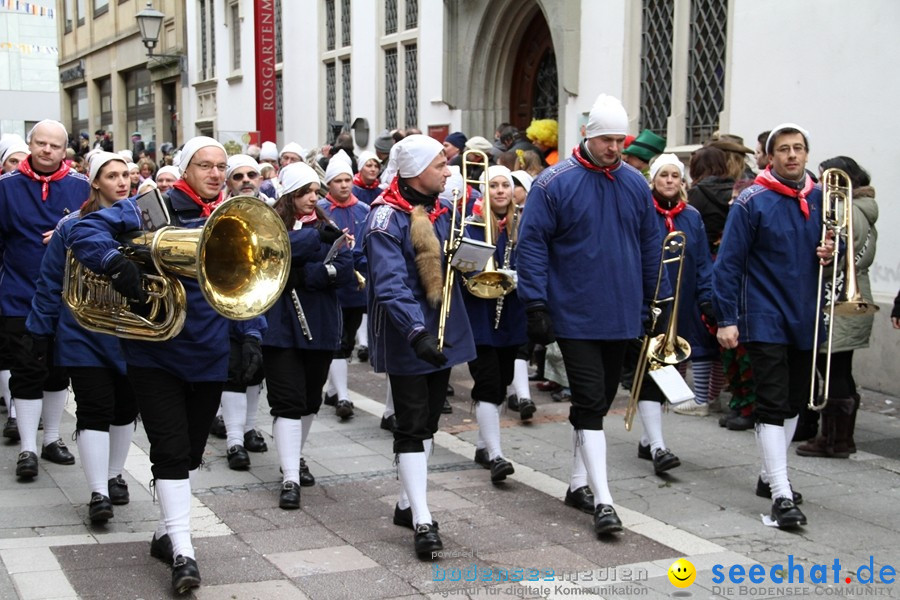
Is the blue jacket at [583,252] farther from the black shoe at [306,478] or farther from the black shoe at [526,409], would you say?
→ the black shoe at [526,409]

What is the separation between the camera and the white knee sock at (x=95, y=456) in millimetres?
5840

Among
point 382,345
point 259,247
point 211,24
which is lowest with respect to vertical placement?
point 382,345

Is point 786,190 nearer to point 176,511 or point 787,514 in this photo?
point 787,514

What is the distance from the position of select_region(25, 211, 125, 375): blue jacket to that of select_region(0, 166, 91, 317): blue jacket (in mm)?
1231

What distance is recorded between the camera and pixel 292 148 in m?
12.4

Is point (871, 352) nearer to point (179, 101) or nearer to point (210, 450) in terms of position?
point (210, 450)

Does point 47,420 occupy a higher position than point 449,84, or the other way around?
point 449,84

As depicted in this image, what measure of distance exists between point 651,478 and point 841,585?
1878 mm

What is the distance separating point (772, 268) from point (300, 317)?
2426mm

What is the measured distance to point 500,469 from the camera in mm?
6578

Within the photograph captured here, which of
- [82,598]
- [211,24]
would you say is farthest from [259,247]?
[211,24]

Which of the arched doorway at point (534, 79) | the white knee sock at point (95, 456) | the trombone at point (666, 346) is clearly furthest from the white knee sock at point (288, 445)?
the arched doorway at point (534, 79)

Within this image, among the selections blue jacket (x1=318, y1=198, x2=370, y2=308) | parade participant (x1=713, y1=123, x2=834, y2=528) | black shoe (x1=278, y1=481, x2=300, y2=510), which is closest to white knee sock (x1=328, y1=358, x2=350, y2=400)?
blue jacket (x1=318, y1=198, x2=370, y2=308)

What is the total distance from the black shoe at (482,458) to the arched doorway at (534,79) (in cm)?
786
